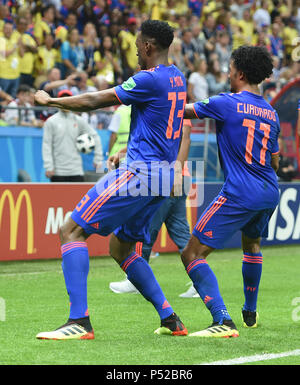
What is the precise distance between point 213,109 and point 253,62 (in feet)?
1.62

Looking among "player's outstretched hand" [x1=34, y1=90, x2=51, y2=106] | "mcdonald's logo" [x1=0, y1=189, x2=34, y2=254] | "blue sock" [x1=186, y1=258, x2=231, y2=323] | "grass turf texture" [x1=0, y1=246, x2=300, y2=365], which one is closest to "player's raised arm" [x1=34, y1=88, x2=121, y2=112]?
"player's outstretched hand" [x1=34, y1=90, x2=51, y2=106]

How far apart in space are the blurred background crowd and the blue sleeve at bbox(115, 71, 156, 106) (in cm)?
692

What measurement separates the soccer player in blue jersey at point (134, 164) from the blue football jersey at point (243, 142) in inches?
13.3

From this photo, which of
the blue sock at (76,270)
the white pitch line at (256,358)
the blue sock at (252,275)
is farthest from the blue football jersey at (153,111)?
the white pitch line at (256,358)

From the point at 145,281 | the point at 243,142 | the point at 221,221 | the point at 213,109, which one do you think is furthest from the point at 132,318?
the point at 213,109

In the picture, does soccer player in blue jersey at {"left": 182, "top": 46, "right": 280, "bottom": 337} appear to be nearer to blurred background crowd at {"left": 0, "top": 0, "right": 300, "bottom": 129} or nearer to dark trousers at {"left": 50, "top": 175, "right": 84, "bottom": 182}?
dark trousers at {"left": 50, "top": 175, "right": 84, "bottom": 182}

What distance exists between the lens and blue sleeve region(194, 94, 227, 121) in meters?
6.05

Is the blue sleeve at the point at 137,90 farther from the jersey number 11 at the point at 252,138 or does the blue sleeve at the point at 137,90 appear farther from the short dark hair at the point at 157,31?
the jersey number 11 at the point at 252,138

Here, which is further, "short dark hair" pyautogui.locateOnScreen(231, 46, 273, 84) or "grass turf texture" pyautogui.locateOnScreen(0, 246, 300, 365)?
"short dark hair" pyautogui.locateOnScreen(231, 46, 273, 84)

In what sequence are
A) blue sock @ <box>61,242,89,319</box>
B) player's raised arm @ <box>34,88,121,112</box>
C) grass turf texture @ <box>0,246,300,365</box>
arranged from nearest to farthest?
grass turf texture @ <box>0,246,300,365</box>
player's raised arm @ <box>34,88,121,112</box>
blue sock @ <box>61,242,89,319</box>

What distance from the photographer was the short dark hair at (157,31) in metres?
5.80

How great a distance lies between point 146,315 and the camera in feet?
23.7

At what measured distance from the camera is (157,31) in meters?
5.81
